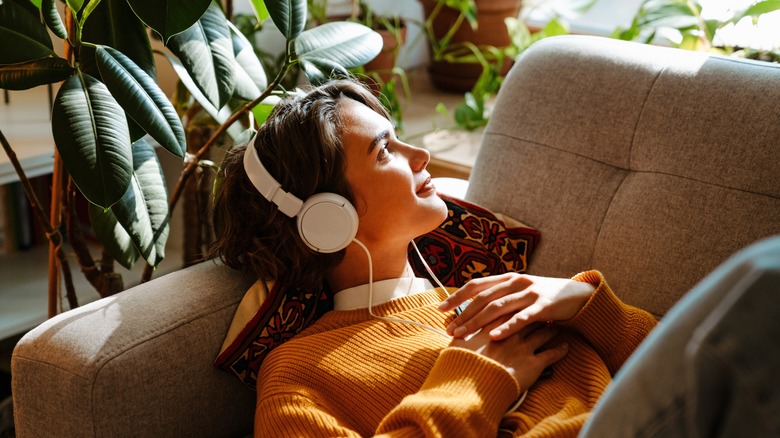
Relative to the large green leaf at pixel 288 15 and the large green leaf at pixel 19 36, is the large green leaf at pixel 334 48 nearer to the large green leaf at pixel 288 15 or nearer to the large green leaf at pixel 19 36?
the large green leaf at pixel 288 15

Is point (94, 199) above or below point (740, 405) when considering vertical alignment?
below

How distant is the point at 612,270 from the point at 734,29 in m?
0.99

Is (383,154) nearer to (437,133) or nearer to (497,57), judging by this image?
(437,133)

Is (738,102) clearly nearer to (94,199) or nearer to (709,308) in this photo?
(709,308)

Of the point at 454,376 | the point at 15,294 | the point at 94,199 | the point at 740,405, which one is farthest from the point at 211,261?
the point at 740,405

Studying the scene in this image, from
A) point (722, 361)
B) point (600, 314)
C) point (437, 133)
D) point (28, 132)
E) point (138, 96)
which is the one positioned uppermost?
point (722, 361)

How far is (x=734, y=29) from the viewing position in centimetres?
203

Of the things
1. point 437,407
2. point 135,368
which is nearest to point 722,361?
point 437,407

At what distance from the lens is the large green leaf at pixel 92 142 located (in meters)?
1.09

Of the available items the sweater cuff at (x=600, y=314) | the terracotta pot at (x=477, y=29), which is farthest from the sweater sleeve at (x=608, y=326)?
the terracotta pot at (x=477, y=29)

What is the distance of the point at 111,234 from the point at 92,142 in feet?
0.84

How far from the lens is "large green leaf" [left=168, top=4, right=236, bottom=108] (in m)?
1.24

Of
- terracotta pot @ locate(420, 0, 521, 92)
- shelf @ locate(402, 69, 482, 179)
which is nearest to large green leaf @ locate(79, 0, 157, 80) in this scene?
shelf @ locate(402, 69, 482, 179)

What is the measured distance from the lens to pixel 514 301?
3.85 ft
